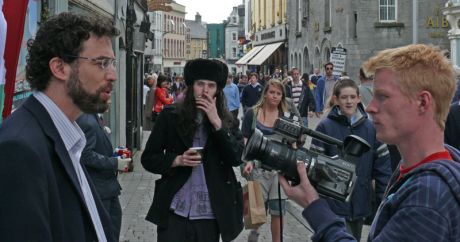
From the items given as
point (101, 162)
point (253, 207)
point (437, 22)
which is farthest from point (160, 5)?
point (437, 22)

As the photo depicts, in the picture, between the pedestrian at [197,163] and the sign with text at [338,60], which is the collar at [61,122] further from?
the sign with text at [338,60]

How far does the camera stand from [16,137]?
2.18 metres

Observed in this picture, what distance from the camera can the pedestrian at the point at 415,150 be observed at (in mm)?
2109

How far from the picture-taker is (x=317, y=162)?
260 centimetres

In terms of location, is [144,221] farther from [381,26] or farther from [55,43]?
[381,26]

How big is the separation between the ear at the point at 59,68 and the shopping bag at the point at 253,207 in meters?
3.93

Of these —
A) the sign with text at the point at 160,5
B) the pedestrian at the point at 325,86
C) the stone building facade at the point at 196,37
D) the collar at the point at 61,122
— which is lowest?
the collar at the point at 61,122

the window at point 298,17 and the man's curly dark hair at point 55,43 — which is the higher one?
the window at point 298,17

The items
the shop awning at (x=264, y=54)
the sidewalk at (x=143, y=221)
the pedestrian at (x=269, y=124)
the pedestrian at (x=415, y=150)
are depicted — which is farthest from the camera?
the shop awning at (x=264, y=54)

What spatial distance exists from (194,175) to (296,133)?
6.53ft

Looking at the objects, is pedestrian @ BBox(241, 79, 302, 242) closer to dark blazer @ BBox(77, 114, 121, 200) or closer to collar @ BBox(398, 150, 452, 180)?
dark blazer @ BBox(77, 114, 121, 200)

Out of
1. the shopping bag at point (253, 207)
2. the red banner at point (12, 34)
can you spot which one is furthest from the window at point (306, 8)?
the red banner at point (12, 34)

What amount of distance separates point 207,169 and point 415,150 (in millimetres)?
2587

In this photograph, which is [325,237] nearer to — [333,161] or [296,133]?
[333,161]
